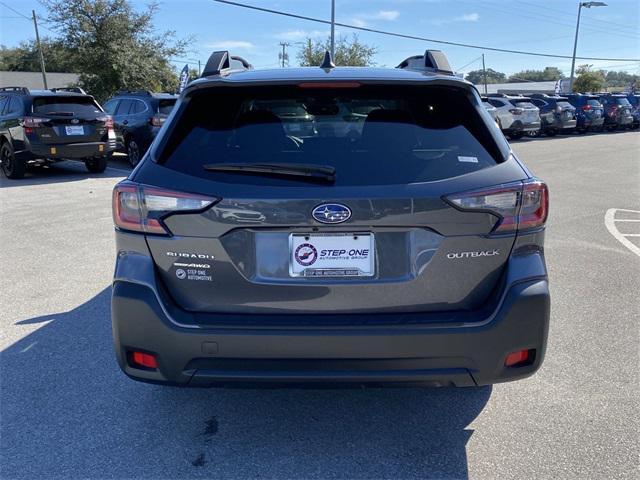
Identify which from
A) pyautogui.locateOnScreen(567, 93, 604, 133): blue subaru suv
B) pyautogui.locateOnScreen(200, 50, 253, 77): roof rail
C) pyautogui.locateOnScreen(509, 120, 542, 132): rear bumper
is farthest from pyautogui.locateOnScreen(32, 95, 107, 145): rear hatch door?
pyautogui.locateOnScreen(567, 93, 604, 133): blue subaru suv

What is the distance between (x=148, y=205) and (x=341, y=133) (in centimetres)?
94

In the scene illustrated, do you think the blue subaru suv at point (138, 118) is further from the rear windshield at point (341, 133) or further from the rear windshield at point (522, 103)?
the rear windshield at point (522, 103)

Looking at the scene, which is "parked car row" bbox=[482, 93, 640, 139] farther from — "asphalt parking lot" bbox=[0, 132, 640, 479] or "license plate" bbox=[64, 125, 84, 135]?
"asphalt parking lot" bbox=[0, 132, 640, 479]

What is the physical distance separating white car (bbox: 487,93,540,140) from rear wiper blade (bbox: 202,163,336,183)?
75.3ft

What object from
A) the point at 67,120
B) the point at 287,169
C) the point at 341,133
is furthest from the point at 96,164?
the point at 287,169

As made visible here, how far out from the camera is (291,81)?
110 inches

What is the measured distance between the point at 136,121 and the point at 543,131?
2190cm

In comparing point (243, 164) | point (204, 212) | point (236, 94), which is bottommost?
point (204, 212)

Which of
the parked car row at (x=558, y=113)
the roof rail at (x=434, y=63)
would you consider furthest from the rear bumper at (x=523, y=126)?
the roof rail at (x=434, y=63)

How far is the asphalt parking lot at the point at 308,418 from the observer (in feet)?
9.14

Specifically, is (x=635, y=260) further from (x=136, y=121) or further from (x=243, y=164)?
(x=136, y=121)

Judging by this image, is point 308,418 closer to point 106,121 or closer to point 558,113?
point 106,121

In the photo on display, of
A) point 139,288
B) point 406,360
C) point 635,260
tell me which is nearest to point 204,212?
point 139,288

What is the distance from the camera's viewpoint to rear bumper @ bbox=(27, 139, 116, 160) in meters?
12.2
